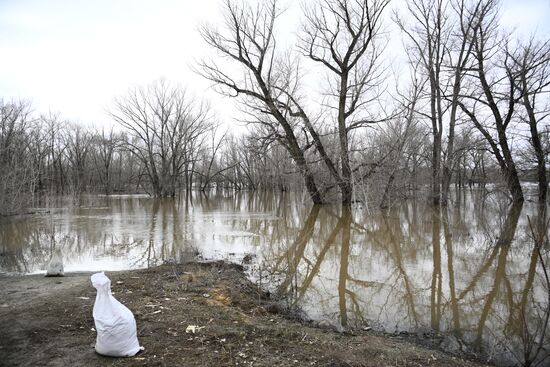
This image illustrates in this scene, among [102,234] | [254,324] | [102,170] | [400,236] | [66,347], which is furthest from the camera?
[102,170]

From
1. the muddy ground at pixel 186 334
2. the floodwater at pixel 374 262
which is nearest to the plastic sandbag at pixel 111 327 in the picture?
the muddy ground at pixel 186 334

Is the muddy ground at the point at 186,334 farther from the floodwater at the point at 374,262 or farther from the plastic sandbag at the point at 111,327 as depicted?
the floodwater at the point at 374,262

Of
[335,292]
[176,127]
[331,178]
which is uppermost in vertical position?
[176,127]

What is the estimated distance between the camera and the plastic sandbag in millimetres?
3912

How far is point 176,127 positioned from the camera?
145 feet

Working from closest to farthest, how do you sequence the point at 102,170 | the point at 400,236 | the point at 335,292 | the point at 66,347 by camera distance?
the point at 66,347 < the point at 335,292 < the point at 400,236 < the point at 102,170

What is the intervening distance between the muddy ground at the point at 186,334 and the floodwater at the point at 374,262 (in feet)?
2.71

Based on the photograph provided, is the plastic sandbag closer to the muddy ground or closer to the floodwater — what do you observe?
the muddy ground

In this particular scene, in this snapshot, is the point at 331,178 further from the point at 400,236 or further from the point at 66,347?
the point at 66,347

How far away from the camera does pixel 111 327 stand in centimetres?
390

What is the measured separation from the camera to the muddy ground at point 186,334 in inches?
157

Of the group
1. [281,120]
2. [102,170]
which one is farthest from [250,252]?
[102,170]

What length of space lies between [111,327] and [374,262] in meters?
6.74

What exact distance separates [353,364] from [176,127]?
4263cm
